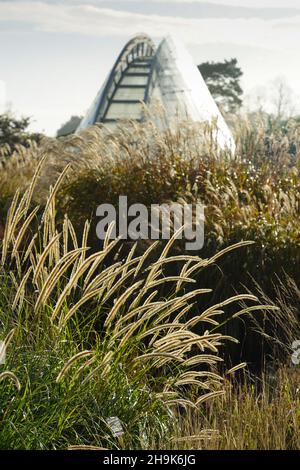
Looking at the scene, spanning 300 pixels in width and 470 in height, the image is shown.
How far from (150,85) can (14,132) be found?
19.4 feet

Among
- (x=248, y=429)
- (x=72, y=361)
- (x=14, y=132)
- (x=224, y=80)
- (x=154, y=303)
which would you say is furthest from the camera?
(x=224, y=80)

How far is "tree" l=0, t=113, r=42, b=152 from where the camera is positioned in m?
22.0

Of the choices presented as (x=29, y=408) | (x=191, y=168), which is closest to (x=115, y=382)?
(x=29, y=408)

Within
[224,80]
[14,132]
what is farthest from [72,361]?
[224,80]

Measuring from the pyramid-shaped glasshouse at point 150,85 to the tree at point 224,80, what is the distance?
54.4 ft

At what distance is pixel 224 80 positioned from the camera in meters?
48.8

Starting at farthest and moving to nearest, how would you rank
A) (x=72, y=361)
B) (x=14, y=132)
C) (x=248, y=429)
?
(x=14, y=132), (x=248, y=429), (x=72, y=361)

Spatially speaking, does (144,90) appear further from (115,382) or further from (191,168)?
(115,382)

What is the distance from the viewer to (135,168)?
9.12 m

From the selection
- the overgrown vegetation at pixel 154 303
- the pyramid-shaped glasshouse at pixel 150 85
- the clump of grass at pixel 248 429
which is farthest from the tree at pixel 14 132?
the clump of grass at pixel 248 429

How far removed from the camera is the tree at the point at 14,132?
72.1ft

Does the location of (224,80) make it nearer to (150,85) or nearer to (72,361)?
(150,85)

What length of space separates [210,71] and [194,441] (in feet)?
149

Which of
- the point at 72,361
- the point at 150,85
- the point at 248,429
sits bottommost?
the point at 248,429
